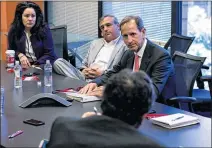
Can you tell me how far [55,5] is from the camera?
689 centimetres

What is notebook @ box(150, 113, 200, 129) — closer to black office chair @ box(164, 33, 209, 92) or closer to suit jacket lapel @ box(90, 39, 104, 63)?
suit jacket lapel @ box(90, 39, 104, 63)

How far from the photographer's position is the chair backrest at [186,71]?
3.53m

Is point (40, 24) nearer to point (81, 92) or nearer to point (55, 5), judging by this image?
point (81, 92)

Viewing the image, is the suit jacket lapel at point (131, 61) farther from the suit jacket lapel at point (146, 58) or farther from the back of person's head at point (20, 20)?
the back of person's head at point (20, 20)

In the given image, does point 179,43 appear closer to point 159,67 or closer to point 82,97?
point 159,67

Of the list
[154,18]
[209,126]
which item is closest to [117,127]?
[209,126]

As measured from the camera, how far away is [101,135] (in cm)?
146

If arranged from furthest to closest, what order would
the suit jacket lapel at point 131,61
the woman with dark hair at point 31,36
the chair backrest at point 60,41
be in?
the chair backrest at point 60,41
the woman with dark hair at point 31,36
the suit jacket lapel at point 131,61

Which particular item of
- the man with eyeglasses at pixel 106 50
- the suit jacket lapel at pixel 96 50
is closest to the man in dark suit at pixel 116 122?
the man with eyeglasses at pixel 106 50

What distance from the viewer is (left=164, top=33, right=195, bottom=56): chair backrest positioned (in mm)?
4523

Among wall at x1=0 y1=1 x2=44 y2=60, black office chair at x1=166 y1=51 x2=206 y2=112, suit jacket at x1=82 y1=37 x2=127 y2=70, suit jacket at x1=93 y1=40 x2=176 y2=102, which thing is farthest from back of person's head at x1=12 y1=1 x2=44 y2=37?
wall at x1=0 y1=1 x2=44 y2=60

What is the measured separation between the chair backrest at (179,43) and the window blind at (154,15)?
0.33 m

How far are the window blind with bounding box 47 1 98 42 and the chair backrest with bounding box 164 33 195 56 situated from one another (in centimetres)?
155

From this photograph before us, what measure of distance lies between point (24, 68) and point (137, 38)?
140cm
